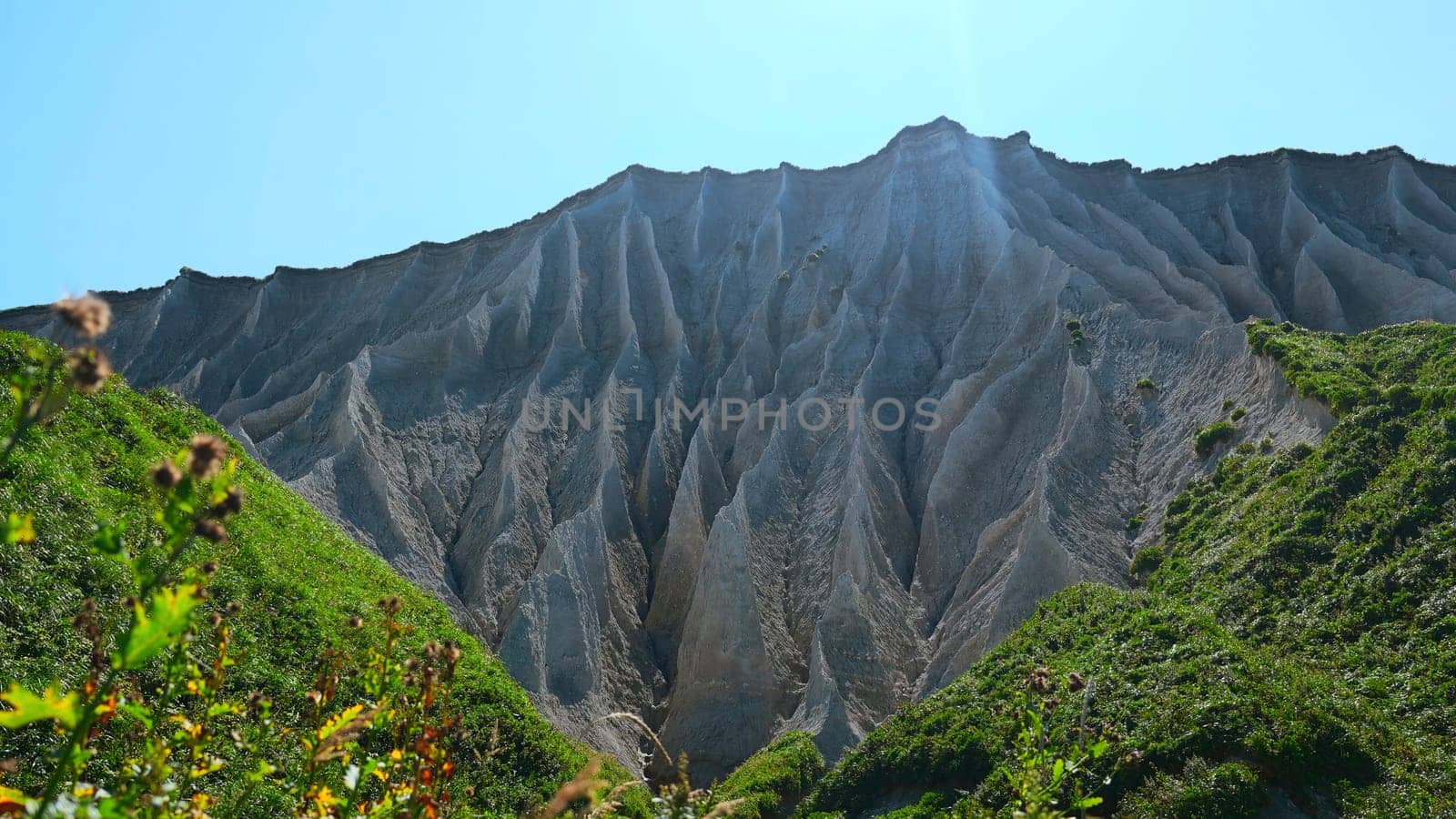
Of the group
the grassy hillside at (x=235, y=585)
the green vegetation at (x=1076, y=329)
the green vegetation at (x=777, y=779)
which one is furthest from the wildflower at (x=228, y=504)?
the green vegetation at (x=1076, y=329)

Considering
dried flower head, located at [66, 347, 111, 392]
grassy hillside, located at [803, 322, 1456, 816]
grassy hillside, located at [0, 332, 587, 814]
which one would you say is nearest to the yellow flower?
dried flower head, located at [66, 347, 111, 392]

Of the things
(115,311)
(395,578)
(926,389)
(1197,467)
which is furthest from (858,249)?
(115,311)

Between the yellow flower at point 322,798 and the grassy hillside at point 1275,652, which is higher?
the grassy hillside at point 1275,652

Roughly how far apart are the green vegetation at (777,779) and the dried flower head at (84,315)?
57.2 ft

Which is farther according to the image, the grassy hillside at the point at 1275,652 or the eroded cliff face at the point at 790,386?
the eroded cliff face at the point at 790,386

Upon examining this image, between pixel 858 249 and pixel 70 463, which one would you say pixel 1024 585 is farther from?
pixel 858 249

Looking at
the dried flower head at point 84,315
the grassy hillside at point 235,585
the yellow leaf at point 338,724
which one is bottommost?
the yellow leaf at point 338,724

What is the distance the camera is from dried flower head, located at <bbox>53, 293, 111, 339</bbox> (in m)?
3.05

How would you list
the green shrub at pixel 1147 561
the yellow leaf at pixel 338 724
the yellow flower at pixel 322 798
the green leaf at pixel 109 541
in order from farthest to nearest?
the green shrub at pixel 1147 561, the yellow leaf at pixel 338 724, the yellow flower at pixel 322 798, the green leaf at pixel 109 541

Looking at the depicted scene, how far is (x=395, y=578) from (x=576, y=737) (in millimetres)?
7428

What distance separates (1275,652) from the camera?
18.4 m

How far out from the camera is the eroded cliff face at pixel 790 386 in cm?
2942

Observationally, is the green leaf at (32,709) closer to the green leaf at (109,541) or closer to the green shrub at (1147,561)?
the green leaf at (109,541)

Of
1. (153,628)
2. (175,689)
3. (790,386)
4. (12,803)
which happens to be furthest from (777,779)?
(790,386)
